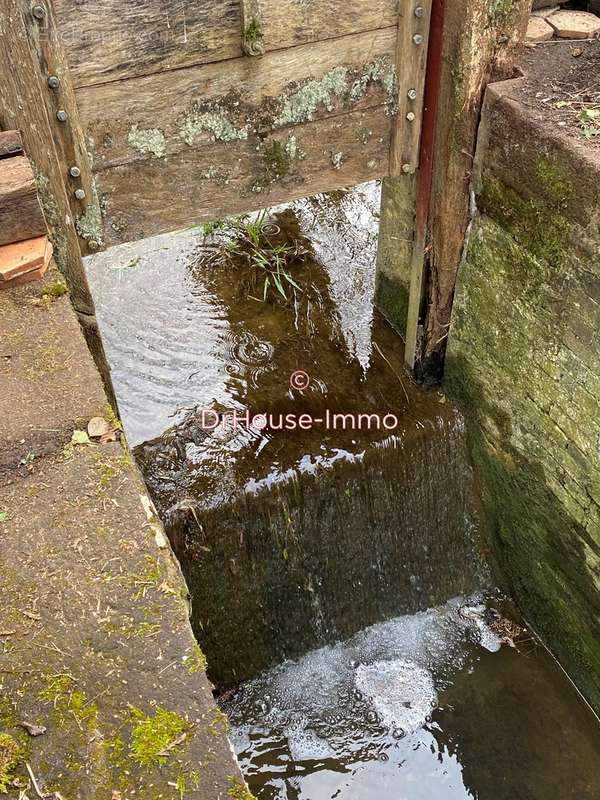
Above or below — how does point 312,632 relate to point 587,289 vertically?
below

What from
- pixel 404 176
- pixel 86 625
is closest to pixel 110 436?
pixel 86 625

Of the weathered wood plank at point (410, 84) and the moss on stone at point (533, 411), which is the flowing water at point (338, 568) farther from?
the weathered wood plank at point (410, 84)

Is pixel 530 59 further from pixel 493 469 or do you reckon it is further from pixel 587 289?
pixel 493 469

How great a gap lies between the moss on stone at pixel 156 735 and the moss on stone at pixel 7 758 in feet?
0.64

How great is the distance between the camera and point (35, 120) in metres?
2.53

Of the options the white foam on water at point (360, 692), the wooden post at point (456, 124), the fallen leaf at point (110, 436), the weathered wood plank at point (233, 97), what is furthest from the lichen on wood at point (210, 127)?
the white foam on water at point (360, 692)

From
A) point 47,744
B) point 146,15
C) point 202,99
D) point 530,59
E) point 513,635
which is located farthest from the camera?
point 513,635

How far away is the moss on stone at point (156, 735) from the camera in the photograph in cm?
130

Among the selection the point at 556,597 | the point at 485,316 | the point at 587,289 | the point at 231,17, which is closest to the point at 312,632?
the point at 556,597

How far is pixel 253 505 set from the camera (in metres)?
3.47

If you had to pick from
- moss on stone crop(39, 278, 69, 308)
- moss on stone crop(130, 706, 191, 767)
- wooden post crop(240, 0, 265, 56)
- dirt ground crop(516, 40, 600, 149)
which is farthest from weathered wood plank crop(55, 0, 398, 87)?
moss on stone crop(130, 706, 191, 767)

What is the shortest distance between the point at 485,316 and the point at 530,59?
3.86 ft

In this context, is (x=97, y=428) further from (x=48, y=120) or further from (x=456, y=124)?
(x=456, y=124)

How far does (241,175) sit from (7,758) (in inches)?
96.7
